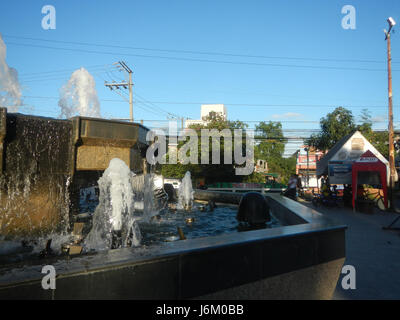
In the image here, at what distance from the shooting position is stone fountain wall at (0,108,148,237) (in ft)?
14.2

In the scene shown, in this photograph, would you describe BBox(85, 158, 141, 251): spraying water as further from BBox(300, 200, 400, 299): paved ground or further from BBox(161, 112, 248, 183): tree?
BBox(161, 112, 248, 183): tree

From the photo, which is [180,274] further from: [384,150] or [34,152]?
[384,150]

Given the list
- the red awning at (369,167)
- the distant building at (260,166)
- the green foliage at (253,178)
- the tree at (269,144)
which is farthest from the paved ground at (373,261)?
the tree at (269,144)

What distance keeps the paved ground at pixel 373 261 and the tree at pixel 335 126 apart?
17661 millimetres

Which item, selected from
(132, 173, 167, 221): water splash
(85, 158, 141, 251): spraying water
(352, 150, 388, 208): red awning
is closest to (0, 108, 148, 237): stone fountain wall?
(85, 158, 141, 251): spraying water

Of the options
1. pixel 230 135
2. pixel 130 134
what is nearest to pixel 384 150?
pixel 230 135

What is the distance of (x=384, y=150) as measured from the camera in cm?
2739

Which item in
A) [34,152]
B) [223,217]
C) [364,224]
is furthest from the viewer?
Answer: [364,224]

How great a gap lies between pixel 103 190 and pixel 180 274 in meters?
3.20

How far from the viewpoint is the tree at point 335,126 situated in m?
24.7

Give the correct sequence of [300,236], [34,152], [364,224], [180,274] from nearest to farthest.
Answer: [180,274] → [300,236] → [34,152] → [364,224]

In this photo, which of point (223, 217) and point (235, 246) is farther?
point (223, 217)

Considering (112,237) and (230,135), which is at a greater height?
(230,135)

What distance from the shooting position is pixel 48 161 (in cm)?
471
